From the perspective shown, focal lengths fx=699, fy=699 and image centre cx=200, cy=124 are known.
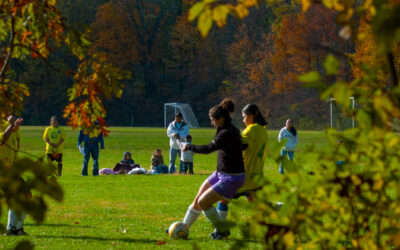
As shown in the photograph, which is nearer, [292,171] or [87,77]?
[292,171]

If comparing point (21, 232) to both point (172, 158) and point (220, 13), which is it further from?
point (172, 158)

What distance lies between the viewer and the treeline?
69.2 m

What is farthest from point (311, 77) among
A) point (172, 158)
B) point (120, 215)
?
point (172, 158)

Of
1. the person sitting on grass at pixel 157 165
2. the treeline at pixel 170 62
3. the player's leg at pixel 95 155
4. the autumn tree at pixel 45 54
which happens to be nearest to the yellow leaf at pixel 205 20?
the autumn tree at pixel 45 54

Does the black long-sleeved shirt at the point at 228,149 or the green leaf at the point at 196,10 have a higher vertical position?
the green leaf at the point at 196,10

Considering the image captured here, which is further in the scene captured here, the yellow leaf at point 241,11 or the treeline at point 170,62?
the treeline at point 170,62

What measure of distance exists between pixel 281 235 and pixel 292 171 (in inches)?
13.1

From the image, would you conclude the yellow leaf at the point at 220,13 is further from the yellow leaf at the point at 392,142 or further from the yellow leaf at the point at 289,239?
the yellow leaf at the point at 289,239

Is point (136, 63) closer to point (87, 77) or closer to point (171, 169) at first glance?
point (171, 169)

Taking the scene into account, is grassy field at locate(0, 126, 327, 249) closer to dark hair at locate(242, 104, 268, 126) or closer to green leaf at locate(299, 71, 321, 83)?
green leaf at locate(299, 71, 321, 83)

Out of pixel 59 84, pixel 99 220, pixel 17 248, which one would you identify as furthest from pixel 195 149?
pixel 59 84

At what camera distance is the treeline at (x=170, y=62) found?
227ft

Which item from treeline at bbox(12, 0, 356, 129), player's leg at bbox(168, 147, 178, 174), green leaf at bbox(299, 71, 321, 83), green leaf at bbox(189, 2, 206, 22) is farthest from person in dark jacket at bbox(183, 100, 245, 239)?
treeline at bbox(12, 0, 356, 129)

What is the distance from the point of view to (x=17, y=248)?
8.38 ft
